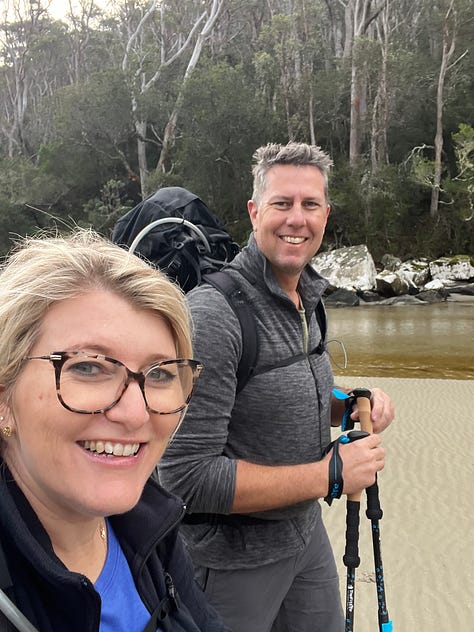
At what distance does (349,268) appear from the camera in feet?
79.5

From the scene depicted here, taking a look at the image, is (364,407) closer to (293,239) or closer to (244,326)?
(244,326)

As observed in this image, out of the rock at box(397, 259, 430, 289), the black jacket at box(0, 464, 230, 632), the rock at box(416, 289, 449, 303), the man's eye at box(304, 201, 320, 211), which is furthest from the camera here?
the rock at box(397, 259, 430, 289)

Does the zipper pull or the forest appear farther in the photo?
the forest

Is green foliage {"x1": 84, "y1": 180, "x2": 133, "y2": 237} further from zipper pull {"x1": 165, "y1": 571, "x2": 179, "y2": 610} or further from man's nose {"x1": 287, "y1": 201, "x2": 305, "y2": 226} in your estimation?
zipper pull {"x1": 165, "y1": 571, "x2": 179, "y2": 610}

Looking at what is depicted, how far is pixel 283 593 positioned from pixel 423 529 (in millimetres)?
3272

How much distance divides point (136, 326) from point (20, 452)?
315 mm

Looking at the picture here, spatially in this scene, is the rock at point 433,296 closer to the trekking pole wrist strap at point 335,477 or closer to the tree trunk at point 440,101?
the tree trunk at point 440,101

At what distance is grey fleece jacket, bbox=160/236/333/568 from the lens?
157cm

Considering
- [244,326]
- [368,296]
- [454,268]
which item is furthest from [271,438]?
[454,268]

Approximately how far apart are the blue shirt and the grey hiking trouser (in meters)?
0.68

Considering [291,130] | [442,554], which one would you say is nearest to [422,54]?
[291,130]

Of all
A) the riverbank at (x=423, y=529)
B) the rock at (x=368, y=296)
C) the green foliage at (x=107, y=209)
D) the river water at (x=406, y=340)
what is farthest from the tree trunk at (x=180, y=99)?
the riverbank at (x=423, y=529)

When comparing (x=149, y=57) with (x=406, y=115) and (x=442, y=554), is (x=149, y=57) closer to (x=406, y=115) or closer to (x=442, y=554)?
(x=406, y=115)

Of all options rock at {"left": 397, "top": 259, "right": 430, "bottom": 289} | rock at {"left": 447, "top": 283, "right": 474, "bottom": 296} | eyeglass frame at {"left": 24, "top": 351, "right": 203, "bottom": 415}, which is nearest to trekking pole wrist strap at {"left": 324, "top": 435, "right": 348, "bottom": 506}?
eyeglass frame at {"left": 24, "top": 351, "right": 203, "bottom": 415}
